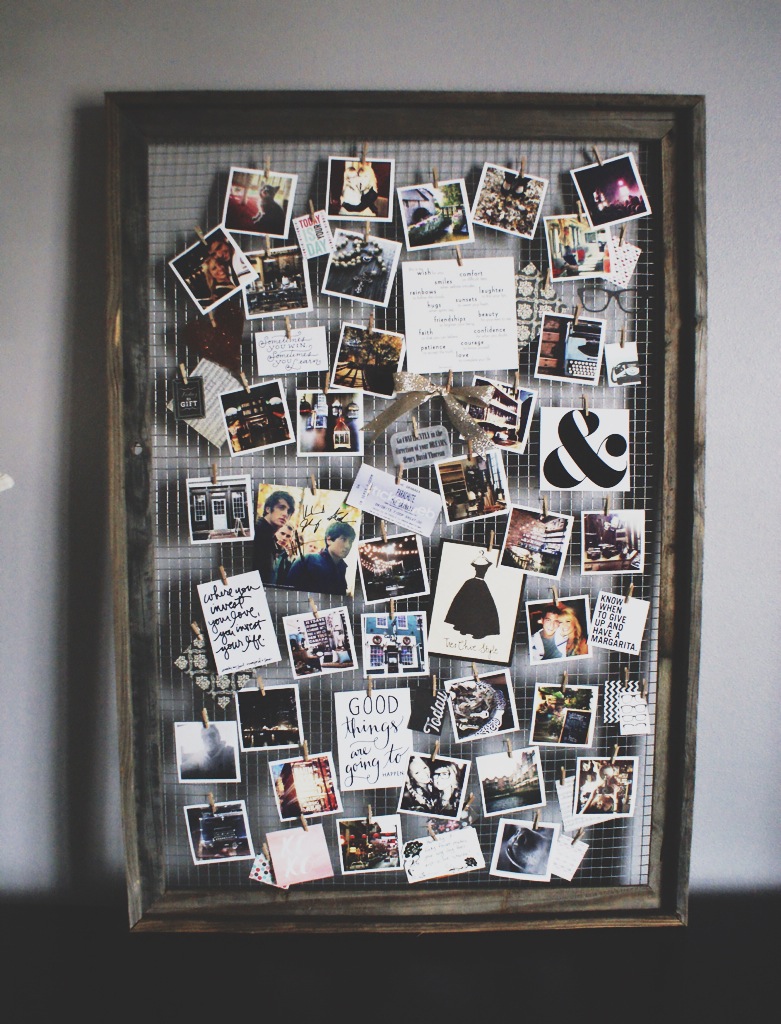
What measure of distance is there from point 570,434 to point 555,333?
0.16 meters

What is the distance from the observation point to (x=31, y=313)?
1.05 meters

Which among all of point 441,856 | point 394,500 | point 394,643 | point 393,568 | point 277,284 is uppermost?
point 277,284

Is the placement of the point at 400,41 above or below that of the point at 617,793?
above

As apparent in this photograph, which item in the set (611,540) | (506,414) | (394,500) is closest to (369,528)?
(394,500)

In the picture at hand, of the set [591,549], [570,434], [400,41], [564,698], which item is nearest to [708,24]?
[400,41]

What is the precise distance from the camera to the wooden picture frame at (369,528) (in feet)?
3.26

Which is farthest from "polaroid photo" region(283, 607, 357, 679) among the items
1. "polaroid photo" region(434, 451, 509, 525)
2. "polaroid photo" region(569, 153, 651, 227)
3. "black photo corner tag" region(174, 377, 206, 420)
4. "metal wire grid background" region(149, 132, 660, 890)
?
"polaroid photo" region(569, 153, 651, 227)

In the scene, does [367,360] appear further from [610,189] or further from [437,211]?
[610,189]

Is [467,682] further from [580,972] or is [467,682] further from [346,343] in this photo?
[346,343]

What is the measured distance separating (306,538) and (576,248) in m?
0.62

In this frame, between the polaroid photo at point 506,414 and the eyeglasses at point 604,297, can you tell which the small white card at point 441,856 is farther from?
the eyeglasses at point 604,297

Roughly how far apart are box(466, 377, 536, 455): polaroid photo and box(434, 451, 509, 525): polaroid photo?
0.10ft

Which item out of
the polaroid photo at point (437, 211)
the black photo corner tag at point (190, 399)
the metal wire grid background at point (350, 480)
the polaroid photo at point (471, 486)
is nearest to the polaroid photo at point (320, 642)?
the metal wire grid background at point (350, 480)

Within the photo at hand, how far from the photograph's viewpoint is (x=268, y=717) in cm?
104
